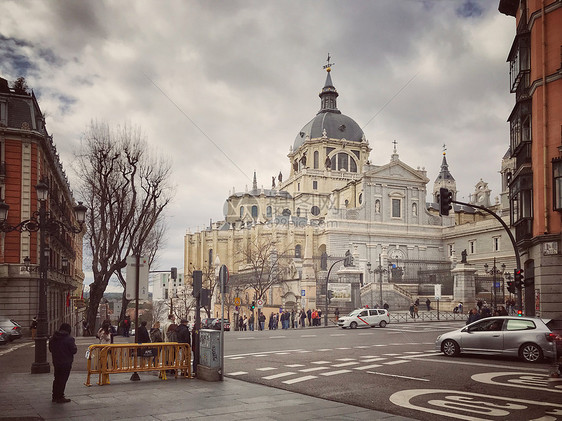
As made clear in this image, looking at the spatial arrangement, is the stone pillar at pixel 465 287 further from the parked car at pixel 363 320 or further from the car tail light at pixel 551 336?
the car tail light at pixel 551 336

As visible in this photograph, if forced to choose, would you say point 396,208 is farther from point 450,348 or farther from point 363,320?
point 450,348

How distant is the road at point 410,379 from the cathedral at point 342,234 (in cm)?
2600

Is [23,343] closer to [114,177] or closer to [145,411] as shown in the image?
[114,177]

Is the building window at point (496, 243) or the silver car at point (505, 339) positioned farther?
the building window at point (496, 243)

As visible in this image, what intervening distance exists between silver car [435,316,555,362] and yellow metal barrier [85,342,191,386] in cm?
855

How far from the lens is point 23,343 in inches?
1080

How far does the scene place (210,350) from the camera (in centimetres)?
1314

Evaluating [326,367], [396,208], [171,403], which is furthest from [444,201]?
[396,208]

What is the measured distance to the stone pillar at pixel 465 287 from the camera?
50531 mm

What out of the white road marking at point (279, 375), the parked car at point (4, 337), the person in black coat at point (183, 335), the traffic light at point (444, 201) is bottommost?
the parked car at point (4, 337)

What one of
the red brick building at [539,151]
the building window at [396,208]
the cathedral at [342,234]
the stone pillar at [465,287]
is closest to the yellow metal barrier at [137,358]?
the red brick building at [539,151]

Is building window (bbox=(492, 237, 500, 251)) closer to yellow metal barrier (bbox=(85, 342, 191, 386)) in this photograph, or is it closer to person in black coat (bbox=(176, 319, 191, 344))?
person in black coat (bbox=(176, 319, 191, 344))

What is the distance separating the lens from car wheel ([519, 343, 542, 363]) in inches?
624

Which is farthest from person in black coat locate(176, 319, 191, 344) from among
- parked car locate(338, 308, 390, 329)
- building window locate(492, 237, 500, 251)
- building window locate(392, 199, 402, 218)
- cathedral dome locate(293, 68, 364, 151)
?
cathedral dome locate(293, 68, 364, 151)
